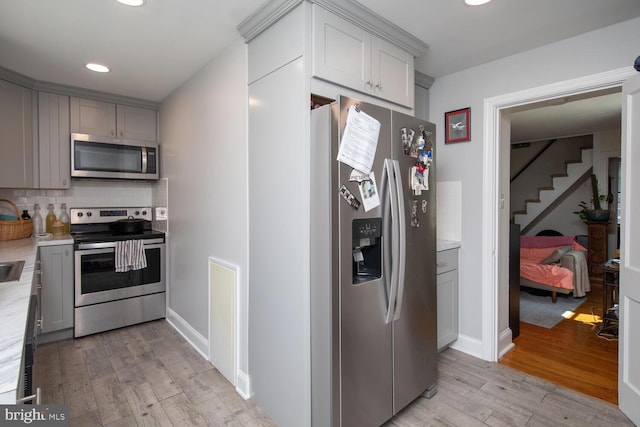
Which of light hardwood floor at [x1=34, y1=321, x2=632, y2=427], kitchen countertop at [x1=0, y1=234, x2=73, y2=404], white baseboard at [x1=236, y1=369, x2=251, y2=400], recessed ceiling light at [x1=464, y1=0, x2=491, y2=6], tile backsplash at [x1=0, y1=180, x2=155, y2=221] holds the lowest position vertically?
light hardwood floor at [x1=34, y1=321, x2=632, y2=427]

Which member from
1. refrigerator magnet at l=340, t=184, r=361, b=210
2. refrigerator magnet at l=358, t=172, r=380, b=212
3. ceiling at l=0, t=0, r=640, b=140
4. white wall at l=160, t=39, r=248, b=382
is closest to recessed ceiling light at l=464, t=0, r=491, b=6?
ceiling at l=0, t=0, r=640, b=140

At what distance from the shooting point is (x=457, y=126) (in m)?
2.83

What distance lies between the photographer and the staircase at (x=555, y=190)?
5.81 metres

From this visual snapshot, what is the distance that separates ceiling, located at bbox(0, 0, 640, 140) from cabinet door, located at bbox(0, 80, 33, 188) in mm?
226

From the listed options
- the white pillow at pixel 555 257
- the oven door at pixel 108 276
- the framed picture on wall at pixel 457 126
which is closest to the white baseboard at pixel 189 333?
the oven door at pixel 108 276

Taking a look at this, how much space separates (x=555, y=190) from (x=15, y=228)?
25.4 feet

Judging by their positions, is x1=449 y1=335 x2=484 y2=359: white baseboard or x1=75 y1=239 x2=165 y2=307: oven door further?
x1=75 y1=239 x2=165 y2=307: oven door

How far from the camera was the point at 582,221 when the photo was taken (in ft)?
19.2

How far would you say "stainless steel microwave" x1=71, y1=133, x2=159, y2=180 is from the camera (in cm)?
322

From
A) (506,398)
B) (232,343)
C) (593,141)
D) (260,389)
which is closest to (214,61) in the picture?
(232,343)

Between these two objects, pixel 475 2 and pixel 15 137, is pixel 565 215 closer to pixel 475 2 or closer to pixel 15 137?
pixel 475 2

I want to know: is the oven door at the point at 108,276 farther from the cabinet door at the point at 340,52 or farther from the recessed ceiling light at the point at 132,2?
the cabinet door at the point at 340,52

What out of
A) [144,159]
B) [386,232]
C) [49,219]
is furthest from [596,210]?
[49,219]

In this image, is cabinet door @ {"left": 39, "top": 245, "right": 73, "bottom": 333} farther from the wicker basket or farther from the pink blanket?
the pink blanket
